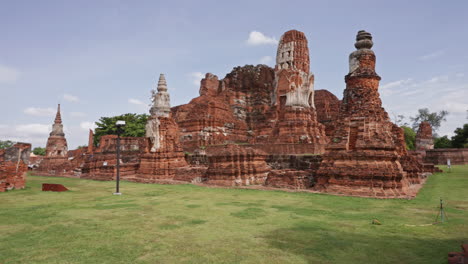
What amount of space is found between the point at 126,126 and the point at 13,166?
28879mm

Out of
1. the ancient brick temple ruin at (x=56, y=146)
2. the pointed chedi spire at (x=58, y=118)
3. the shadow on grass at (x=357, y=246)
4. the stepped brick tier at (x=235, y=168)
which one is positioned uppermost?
the pointed chedi spire at (x=58, y=118)

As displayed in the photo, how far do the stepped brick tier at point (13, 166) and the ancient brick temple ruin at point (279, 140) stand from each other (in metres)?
4.48

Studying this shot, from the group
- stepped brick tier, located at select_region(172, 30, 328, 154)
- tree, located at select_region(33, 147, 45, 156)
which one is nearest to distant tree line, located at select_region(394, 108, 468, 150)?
stepped brick tier, located at select_region(172, 30, 328, 154)

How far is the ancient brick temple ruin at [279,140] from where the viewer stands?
8.92 meters

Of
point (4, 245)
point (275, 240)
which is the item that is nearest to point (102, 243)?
point (4, 245)

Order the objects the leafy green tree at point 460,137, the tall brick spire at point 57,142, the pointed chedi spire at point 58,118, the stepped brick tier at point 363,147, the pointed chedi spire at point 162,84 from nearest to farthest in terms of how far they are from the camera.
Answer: the stepped brick tier at point 363,147 < the pointed chedi spire at point 162,84 < the tall brick spire at point 57,142 < the pointed chedi spire at point 58,118 < the leafy green tree at point 460,137

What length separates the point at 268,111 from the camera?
74.7ft

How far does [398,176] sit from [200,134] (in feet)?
48.9

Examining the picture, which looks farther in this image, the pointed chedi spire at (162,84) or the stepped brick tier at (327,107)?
the stepped brick tier at (327,107)

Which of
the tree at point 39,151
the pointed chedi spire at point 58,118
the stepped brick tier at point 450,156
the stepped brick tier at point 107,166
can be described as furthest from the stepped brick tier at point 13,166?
the tree at point 39,151

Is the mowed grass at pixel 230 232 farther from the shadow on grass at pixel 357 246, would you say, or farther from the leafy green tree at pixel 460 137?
the leafy green tree at pixel 460 137

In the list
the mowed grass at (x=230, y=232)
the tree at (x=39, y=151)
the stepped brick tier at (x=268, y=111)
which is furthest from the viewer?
the tree at (x=39, y=151)

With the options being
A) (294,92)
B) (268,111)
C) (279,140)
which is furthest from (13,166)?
(268,111)

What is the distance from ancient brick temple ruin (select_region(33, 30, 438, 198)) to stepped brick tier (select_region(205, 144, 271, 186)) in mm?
41
